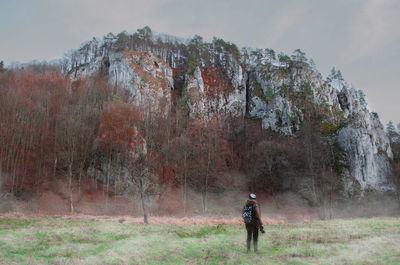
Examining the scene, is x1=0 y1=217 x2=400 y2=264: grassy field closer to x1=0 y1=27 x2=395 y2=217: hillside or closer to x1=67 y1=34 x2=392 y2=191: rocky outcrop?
x1=0 y1=27 x2=395 y2=217: hillside

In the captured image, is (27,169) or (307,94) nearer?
(27,169)

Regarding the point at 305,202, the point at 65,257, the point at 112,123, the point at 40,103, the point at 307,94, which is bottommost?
the point at 305,202

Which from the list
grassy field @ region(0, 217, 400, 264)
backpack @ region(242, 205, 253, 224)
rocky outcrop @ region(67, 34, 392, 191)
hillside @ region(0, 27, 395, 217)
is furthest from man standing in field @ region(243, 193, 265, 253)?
rocky outcrop @ region(67, 34, 392, 191)

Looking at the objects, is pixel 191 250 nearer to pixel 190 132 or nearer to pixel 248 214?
pixel 248 214

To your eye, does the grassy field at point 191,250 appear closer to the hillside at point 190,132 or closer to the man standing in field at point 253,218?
the man standing in field at point 253,218

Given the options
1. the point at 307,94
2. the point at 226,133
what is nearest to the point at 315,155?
the point at 226,133

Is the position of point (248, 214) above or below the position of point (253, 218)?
above

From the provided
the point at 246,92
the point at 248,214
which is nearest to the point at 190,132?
the point at 246,92

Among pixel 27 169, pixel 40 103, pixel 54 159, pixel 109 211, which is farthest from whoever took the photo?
pixel 40 103

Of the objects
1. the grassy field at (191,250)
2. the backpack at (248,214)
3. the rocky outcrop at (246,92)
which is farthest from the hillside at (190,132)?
the backpack at (248,214)

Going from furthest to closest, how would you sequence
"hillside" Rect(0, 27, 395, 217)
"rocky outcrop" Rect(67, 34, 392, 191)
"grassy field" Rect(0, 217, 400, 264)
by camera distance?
"rocky outcrop" Rect(67, 34, 392, 191) → "hillside" Rect(0, 27, 395, 217) → "grassy field" Rect(0, 217, 400, 264)

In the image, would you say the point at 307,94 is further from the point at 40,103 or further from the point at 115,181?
the point at 40,103

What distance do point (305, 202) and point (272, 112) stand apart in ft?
83.2

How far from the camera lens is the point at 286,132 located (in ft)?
190
